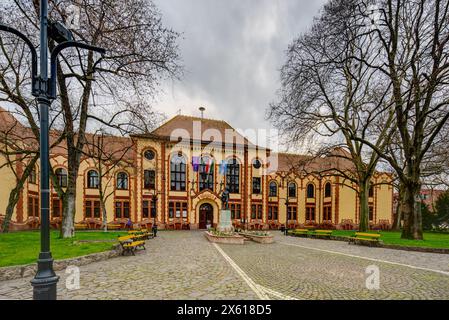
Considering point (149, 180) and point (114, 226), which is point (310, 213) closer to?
point (149, 180)

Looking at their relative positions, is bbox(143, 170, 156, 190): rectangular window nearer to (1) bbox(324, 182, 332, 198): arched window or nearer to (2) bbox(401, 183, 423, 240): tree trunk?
(2) bbox(401, 183, 423, 240): tree trunk

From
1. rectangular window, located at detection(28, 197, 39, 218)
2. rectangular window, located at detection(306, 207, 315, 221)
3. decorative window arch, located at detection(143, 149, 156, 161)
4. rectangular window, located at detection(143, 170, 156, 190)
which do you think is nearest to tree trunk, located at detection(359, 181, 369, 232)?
rectangular window, located at detection(306, 207, 315, 221)

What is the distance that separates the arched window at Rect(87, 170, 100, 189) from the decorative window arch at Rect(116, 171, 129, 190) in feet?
7.80

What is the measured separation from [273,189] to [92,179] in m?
24.8

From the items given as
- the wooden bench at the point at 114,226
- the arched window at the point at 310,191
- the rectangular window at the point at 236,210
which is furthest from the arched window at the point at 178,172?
the arched window at the point at 310,191

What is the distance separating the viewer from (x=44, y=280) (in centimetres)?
377

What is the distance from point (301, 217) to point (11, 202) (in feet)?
111

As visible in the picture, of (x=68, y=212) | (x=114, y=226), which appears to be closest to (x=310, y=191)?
(x=114, y=226)

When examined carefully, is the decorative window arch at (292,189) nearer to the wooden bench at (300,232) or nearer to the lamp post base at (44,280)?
the wooden bench at (300,232)

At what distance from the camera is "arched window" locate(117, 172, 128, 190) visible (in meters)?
29.2

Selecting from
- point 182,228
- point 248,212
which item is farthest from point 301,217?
point 182,228
